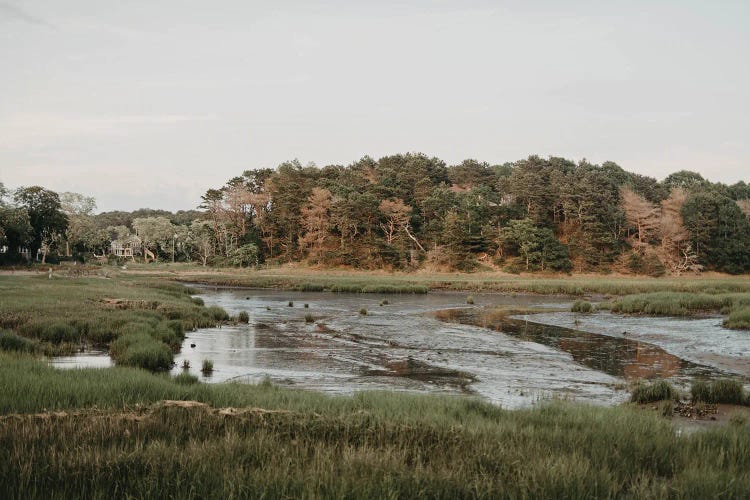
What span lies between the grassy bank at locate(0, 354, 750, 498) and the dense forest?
75955 mm

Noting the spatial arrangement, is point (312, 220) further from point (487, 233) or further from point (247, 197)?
point (487, 233)

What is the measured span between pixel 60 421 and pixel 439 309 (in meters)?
33.9

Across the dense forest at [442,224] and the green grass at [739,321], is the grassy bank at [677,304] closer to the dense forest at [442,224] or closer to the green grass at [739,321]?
the green grass at [739,321]

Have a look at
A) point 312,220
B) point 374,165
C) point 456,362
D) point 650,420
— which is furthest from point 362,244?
point 650,420

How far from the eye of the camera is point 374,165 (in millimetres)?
122500

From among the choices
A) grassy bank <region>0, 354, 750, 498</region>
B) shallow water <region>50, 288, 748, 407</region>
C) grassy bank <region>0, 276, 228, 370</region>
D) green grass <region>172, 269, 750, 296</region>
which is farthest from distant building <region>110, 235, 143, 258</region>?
grassy bank <region>0, 354, 750, 498</region>

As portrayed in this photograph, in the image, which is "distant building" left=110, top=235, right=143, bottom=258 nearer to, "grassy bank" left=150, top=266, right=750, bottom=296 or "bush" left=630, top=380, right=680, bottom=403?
"grassy bank" left=150, top=266, right=750, bottom=296

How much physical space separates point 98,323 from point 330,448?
1783 centimetres

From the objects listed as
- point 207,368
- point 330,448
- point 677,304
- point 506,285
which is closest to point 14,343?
point 207,368

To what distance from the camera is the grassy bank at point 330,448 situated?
17.3ft

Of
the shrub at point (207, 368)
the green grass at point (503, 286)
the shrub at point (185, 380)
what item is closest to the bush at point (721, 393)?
the shrub at point (185, 380)

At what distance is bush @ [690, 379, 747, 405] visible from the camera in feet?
39.8

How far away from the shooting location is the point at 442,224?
301 feet

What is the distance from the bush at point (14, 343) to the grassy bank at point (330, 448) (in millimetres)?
5920
